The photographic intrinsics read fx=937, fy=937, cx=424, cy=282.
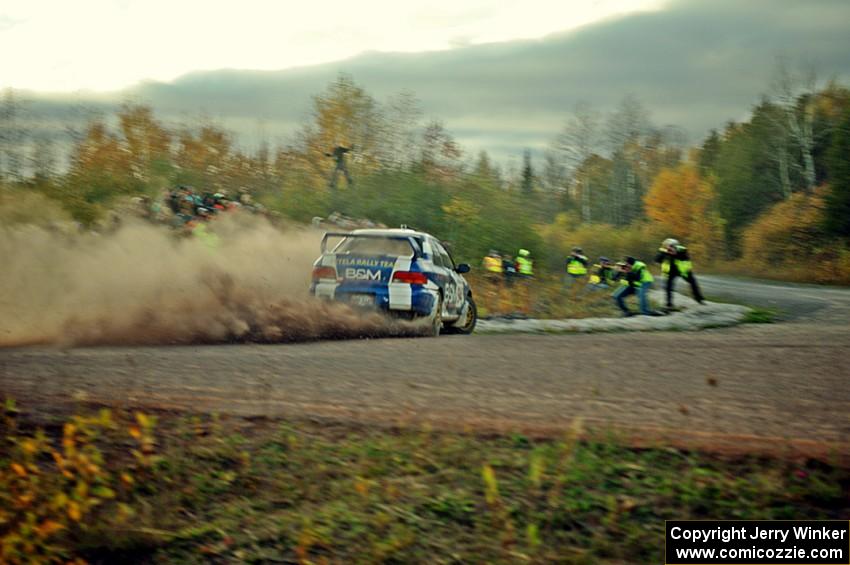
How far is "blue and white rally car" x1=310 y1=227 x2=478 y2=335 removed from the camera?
45.0ft

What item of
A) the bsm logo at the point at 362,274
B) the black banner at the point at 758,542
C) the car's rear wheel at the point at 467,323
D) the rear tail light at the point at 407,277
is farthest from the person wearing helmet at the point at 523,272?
the black banner at the point at 758,542

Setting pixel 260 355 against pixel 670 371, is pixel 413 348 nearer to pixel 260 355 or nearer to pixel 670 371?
pixel 260 355

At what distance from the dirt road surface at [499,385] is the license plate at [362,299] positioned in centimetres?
89

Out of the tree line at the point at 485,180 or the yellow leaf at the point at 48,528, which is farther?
the tree line at the point at 485,180

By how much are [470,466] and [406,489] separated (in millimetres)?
484

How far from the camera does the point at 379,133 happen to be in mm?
38438

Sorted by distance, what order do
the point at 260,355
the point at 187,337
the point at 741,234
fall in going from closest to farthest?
the point at 260,355, the point at 187,337, the point at 741,234

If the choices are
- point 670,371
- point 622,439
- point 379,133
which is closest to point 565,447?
point 622,439

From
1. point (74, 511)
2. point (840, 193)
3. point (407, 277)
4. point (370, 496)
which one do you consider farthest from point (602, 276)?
point (74, 511)

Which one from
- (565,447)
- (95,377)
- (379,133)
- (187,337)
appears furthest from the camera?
(379,133)

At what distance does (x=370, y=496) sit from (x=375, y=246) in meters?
8.87

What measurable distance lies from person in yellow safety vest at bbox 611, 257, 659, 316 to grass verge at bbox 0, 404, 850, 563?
17.0 meters

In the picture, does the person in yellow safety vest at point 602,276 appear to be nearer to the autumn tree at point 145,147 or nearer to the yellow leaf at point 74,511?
the autumn tree at point 145,147

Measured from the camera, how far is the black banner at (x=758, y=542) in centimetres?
458
